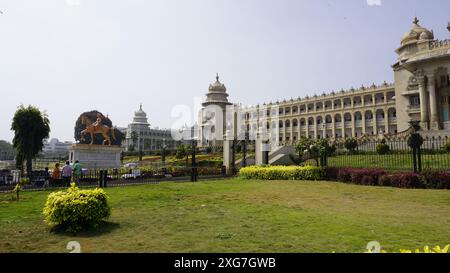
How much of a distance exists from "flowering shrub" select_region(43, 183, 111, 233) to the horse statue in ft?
93.5

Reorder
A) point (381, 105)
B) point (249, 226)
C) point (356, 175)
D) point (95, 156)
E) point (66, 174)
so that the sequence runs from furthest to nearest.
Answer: point (381, 105)
point (95, 156)
point (66, 174)
point (356, 175)
point (249, 226)

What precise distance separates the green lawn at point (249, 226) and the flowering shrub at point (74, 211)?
27 centimetres

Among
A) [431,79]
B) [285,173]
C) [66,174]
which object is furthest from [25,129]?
[431,79]

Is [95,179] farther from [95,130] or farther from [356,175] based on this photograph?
[356,175]

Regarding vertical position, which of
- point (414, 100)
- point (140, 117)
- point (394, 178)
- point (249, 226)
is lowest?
point (249, 226)

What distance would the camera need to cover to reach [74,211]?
22.3 ft

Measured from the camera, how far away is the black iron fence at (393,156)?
19844 millimetres

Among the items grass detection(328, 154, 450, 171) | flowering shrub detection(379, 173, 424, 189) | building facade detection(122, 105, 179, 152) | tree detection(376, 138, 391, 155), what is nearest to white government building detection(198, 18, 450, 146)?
tree detection(376, 138, 391, 155)

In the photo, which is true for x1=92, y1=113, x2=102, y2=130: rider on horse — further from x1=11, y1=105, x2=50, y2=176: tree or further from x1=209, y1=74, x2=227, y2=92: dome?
x1=209, y1=74, x2=227, y2=92: dome

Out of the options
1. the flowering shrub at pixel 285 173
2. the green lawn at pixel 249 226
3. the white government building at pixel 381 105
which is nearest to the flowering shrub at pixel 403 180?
the green lawn at pixel 249 226

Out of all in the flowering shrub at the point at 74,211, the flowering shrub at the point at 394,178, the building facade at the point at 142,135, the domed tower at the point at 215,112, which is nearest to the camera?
the flowering shrub at the point at 74,211

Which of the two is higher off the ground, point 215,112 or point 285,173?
point 215,112

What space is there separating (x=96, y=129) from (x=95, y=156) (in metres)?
3.00

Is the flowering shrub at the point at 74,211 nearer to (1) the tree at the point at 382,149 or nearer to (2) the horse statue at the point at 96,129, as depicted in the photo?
(1) the tree at the point at 382,149
